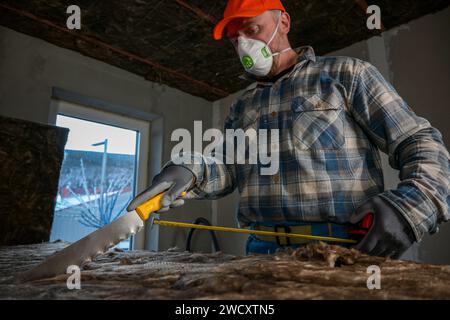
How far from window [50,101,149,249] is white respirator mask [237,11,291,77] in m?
2.04

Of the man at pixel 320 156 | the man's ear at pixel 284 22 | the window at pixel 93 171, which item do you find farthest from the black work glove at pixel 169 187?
the window at pixel 93 171

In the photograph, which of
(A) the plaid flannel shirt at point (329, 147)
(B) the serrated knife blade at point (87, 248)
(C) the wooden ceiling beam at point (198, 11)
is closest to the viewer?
(B) the serrated knife blade at point (87, 248)

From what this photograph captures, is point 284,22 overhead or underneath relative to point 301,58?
overhead

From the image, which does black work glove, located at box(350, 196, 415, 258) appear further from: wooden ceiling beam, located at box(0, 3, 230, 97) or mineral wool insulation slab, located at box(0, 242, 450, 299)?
wooden ceiling beam, located at box(0, 3, 230, 97)

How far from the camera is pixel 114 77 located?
2875 millimetres

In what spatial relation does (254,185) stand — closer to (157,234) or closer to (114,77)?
(157,234)

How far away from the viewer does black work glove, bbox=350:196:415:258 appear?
0.69 meters

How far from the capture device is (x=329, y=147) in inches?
42.3

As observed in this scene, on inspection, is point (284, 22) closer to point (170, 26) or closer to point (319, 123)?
point (319, 123)

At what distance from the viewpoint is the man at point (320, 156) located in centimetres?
77

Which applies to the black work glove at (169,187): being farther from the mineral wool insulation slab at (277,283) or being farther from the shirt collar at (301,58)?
the shirt collar at (301,58)

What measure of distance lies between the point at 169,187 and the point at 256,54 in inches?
28.5

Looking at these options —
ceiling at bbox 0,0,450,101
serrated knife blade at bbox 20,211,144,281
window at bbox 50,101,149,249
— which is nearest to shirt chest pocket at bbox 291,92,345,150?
serrated knife blade at bbox 20,211,144,281

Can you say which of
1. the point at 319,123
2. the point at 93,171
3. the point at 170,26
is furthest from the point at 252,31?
the point at 93,171
